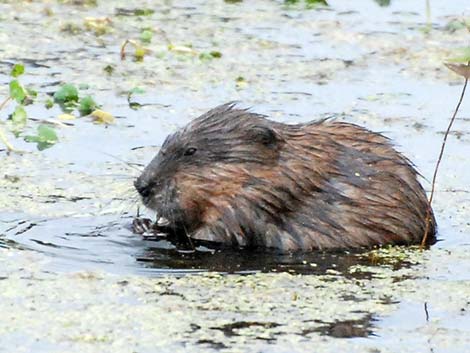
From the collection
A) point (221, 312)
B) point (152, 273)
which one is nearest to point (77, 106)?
point (152, 273)

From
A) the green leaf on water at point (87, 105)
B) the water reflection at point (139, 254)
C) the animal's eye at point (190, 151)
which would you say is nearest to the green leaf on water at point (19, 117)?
the green leaf on water at point (87, 105)

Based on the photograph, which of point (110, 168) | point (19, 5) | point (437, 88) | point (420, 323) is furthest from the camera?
point (19, 5)

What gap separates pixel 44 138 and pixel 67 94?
88cm

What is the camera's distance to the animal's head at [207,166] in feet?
27.4

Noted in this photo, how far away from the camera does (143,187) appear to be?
8.29 meters

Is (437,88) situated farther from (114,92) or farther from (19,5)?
(19,5)

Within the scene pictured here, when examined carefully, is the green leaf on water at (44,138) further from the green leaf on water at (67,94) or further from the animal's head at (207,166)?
the animal's head at (207,166)

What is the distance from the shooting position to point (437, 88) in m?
11.8

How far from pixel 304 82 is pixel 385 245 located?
11.6 feet

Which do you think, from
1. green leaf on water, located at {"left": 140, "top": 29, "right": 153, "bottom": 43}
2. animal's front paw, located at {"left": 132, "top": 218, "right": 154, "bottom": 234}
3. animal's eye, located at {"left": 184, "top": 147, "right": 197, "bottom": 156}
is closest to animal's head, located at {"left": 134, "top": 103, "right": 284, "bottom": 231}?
animal's eye, located at {"left": 184, "top": 147, "right": 197, "bottom": 156}

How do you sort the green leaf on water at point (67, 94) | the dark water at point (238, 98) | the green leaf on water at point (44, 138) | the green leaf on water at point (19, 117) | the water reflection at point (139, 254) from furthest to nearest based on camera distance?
the green leaf on water at point (67, 94), the green leaf on water at point (19, 117), the green leaf on water at point (44, 138), the dark water at point (238, 98), the water reflection at point (139, 254)

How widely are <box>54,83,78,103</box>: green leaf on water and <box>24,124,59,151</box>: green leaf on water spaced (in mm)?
759

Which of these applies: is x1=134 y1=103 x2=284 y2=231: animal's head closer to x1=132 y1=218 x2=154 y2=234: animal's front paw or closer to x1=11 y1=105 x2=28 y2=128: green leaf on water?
x1=132 y1=218 x2=154 y2=234: animal's front paw

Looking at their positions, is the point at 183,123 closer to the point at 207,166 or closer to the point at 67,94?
the point at 67,94
